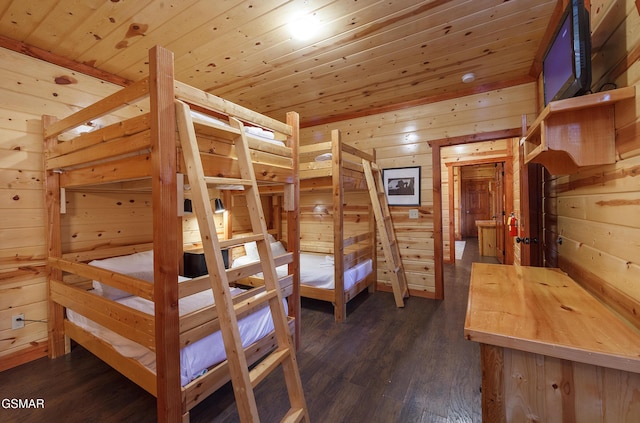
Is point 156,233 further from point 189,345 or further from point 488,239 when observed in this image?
point 488,239

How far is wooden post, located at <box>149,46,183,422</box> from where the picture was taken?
4.19 ft

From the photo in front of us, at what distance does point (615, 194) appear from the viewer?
1086 millimetres

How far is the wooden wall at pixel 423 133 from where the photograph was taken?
9.79 feet

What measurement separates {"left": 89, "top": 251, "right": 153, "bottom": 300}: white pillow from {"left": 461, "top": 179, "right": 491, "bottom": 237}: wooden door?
9.63 m

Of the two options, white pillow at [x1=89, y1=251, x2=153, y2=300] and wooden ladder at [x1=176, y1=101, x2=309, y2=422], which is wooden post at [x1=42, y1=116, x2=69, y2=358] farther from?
wooden ladder at [x1=176, y1=101, x2=309, y2=422]

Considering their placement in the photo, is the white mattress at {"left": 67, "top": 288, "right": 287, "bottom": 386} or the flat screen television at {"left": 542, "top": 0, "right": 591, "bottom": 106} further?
the white mattress at {"left": 67, "top": 288, "right": 287, "bottom": 386}

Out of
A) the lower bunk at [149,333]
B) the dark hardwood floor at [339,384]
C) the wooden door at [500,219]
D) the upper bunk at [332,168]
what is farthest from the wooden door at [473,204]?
the lower bunk at [149,333]

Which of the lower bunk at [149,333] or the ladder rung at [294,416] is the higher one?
the lower bunk at [149,333]

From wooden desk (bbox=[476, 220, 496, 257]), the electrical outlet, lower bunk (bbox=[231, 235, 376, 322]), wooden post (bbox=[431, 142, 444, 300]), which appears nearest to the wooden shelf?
lower bunk (bbox=[231, 235, 376, 322])

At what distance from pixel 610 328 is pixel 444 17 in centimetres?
211

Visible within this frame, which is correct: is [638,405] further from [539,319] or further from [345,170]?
[345,170]

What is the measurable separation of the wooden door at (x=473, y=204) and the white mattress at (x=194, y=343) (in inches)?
369

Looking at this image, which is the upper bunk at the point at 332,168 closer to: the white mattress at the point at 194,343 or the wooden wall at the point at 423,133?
the wooden wall at the point at 423,133

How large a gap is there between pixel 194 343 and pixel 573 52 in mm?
2357
